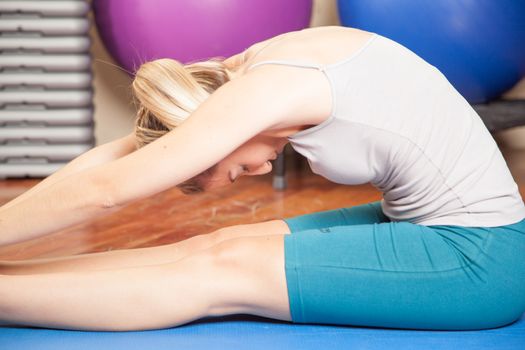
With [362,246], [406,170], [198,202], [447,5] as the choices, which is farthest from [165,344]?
[447,5]

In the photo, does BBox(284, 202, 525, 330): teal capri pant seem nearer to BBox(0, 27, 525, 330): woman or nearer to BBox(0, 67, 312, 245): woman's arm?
BBox(0, 27, 525, 330): woman

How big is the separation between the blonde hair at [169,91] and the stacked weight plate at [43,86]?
1719 mm

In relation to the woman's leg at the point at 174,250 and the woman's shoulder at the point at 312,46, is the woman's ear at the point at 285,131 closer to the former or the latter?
the woman's shoulder at the point at 312,46

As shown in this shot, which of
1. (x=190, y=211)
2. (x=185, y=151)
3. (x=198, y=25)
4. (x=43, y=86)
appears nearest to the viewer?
(x=185, y=151)

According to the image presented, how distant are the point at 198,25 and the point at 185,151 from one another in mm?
1598

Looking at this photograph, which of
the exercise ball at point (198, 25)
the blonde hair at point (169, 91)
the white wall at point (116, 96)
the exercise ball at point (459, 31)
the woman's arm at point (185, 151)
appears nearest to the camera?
the woman's arm at point (185, 151)

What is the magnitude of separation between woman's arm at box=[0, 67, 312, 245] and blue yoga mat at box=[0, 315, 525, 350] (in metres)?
0.21

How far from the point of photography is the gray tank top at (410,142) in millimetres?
1352

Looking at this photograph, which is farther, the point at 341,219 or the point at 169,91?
the point at 341,219

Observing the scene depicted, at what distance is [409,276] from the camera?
54.1 inches

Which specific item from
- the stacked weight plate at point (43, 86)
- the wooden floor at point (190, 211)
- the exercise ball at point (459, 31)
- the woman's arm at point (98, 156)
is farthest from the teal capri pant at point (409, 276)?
the stacked weight plate at point (43, 86)

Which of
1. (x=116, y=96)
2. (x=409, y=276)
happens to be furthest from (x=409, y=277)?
(x=116, y=96)

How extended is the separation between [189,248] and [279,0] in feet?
4.80

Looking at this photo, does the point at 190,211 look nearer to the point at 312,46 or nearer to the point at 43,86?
the point at 43,86
